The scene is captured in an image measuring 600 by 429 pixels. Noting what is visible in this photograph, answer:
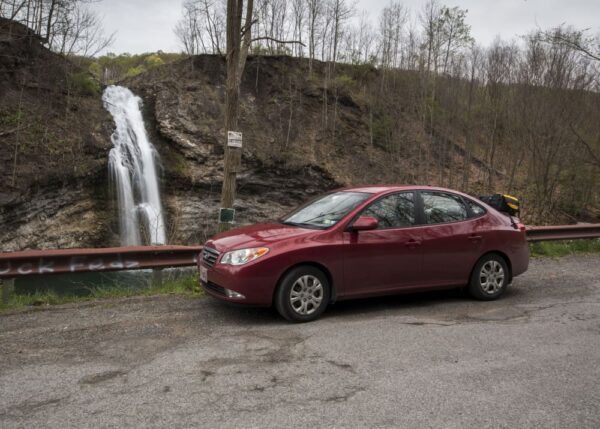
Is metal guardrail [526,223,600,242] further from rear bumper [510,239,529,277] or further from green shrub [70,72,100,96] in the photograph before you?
green shrub [70,72,100,96]

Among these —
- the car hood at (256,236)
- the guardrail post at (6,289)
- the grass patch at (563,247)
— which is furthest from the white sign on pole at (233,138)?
the grass patch at (563,247)

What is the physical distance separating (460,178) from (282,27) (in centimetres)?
1818

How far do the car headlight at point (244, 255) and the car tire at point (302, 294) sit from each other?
1.33 ft

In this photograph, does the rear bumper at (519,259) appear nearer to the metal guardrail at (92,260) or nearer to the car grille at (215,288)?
the car grille at (215,288)

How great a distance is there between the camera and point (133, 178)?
2153cm

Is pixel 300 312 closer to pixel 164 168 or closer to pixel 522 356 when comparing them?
pixel 522 356

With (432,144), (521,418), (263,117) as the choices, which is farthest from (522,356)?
(432,144)

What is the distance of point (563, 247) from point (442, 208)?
6.49 metres

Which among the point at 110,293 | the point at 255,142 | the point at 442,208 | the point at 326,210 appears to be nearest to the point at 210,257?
the point at 326,210

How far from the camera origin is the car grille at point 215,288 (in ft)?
18.8

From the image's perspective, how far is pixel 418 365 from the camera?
439 cm

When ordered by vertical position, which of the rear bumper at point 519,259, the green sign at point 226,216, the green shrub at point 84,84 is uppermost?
the green shrub at point 84,84

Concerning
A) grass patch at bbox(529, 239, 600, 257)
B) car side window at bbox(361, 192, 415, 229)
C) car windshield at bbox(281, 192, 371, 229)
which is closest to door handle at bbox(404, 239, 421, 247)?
car side window at bbox(361, 192, 415, 229)

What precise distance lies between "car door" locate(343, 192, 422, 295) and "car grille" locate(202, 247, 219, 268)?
159 cm
